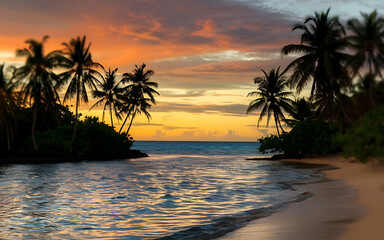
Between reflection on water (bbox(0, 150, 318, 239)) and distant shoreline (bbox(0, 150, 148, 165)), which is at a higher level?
distant shoreline (bbox(0, 150, 148, 165))

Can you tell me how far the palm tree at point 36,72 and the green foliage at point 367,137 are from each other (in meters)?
37.1

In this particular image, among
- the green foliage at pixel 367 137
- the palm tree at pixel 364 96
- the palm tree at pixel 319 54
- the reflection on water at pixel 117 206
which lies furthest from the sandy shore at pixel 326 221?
the palm tree at pixel 319 54

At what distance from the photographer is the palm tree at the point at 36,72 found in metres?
41.2

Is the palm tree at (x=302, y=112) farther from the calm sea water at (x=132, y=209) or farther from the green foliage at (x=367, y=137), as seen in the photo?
the green foliage at (x=367, y=137)

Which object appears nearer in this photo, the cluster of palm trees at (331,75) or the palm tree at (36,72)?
the cluster of palm trees at (331,75)

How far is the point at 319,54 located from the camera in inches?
1351

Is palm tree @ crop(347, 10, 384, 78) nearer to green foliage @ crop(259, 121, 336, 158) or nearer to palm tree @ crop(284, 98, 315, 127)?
green foliage @ crop(259, 121, 336, 158)

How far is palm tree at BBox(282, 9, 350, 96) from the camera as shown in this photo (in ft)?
110

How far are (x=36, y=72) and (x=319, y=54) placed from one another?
29.4 metres

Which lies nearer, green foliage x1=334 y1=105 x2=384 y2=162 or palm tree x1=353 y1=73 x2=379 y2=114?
green foliage x1=334 y1=105 x2=384 y2=162

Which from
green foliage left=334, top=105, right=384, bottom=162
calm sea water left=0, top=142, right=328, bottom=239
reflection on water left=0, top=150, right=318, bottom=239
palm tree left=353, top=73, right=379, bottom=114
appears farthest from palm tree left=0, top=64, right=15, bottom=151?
green foliage left=334, top=105, right=384, bottom=162

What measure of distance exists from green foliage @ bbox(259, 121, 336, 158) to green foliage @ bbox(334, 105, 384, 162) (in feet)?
99.9

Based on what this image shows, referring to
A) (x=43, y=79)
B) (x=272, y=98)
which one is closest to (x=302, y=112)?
(x=272, y=98)

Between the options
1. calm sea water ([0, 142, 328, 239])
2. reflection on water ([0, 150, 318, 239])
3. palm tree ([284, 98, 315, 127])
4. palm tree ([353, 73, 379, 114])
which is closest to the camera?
calm sea water ([0, 142, 328, 239])
